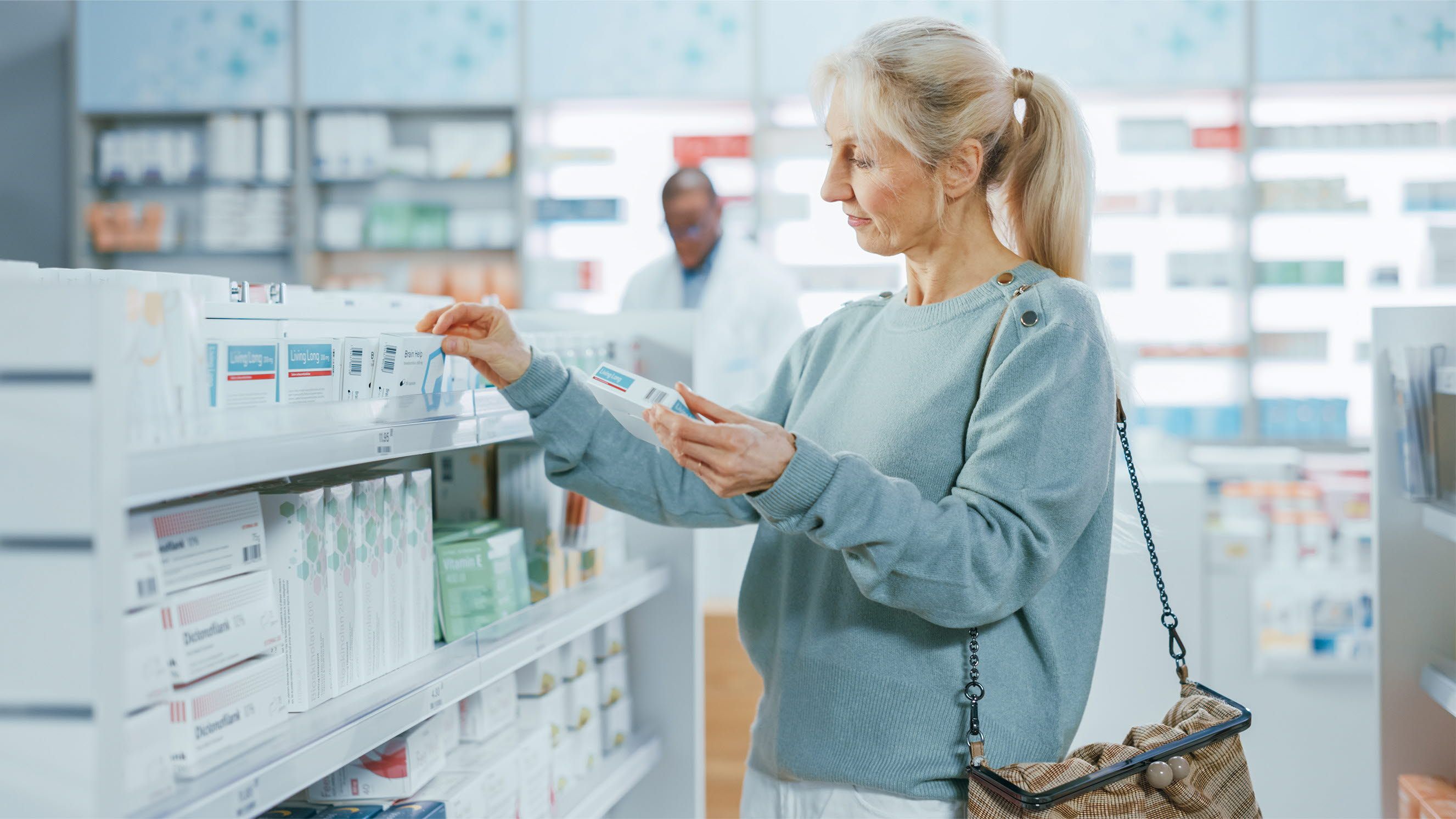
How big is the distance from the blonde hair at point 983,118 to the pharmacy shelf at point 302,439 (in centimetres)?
65

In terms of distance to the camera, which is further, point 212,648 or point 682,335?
point 682,335

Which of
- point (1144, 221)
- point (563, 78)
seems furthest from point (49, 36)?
point (1144, 221)

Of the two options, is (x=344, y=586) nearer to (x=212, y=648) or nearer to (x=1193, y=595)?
(x=212, y=648)

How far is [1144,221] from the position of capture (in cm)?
572

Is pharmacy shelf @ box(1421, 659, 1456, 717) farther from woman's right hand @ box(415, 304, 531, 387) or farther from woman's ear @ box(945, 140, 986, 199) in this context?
woman's right hand @ box(415, 304, 531, 387)

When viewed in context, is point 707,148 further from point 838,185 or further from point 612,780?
point 838,185

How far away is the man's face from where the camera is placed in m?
4.31

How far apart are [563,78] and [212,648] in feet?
16.5

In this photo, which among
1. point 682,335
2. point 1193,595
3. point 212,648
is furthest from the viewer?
point 1193,595

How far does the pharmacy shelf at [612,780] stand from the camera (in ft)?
6.81

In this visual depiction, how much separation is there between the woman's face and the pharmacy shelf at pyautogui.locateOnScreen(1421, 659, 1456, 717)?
5.05ft

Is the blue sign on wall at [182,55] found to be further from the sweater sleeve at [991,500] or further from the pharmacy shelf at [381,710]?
the sweater sleeve at [991,500]

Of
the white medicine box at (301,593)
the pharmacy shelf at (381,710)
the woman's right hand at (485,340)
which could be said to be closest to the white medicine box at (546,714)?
the pharmacy shelf at (381,710)

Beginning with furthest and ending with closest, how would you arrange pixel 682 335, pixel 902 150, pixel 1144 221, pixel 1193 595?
1. pixel 1144 221
2. pixel 1193 595
3. pixel 682 335
4. pixel 902 150
